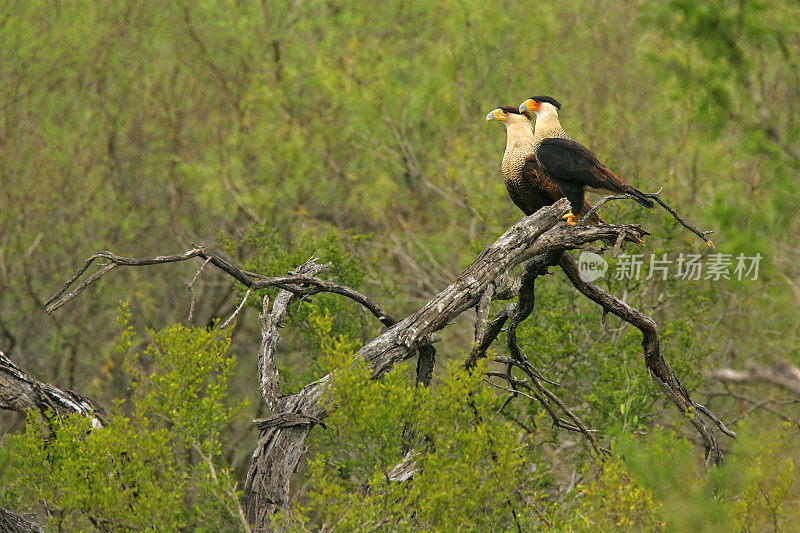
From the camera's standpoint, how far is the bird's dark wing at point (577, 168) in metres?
5.27

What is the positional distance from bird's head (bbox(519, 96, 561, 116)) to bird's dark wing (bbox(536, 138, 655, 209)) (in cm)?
47

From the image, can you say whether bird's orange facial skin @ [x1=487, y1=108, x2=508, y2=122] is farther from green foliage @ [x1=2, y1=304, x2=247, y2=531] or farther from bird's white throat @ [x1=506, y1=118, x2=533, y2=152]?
green foliage @ [x1=2, y1=304, x2=247, y2=531]

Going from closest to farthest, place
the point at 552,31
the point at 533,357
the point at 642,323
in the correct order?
the point at 642,323 < the point at 533,357 < the point at 552,31

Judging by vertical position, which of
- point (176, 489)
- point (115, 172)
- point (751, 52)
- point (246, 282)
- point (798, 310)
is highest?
point (246, 282)

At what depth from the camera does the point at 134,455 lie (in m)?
4.43

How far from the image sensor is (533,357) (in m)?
7.69

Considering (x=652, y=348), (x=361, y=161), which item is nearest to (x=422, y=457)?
(x=652, y=348)

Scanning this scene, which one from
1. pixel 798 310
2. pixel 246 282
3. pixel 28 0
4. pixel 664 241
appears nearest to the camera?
pixel 246 282

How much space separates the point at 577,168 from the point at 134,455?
2.78 m

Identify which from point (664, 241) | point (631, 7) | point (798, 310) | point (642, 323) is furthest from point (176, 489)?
point (631, 7)

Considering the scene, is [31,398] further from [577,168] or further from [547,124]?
[547,124]

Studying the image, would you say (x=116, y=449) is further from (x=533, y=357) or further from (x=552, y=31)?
(x=552, y=31)

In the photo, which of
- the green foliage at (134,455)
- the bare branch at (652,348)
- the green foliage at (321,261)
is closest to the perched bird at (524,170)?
the bare branch at (652,348)

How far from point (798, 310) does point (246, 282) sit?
8.33m
